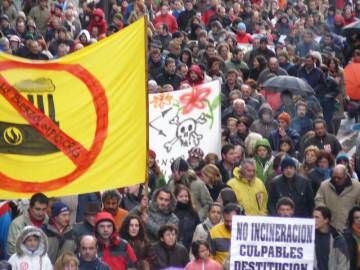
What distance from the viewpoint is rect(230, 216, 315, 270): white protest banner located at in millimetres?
14555

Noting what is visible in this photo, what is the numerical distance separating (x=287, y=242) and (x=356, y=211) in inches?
54.9

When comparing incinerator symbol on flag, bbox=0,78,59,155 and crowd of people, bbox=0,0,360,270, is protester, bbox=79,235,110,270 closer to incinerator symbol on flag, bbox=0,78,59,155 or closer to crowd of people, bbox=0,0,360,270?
crowd of people, bbox=0,0,360,270

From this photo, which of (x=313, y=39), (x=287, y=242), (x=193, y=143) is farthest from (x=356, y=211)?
(x=313, y=39)

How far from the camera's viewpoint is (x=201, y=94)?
20.4m

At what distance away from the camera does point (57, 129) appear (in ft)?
51.2

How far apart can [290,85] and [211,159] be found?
4.38m

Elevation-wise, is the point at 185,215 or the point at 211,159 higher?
the point at 211,159

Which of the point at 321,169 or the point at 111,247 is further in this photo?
the point at 321,169

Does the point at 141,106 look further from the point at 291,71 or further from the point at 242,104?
the point at 291,71

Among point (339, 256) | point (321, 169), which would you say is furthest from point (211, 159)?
point (339, 256)

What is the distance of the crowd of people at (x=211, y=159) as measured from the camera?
604 inches

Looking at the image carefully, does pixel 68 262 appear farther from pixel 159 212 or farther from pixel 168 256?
pixel 159 212

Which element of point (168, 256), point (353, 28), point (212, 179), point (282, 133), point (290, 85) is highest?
point (353, 28)

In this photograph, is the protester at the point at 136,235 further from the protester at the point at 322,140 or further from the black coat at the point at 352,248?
the protester at the point at 322,140
